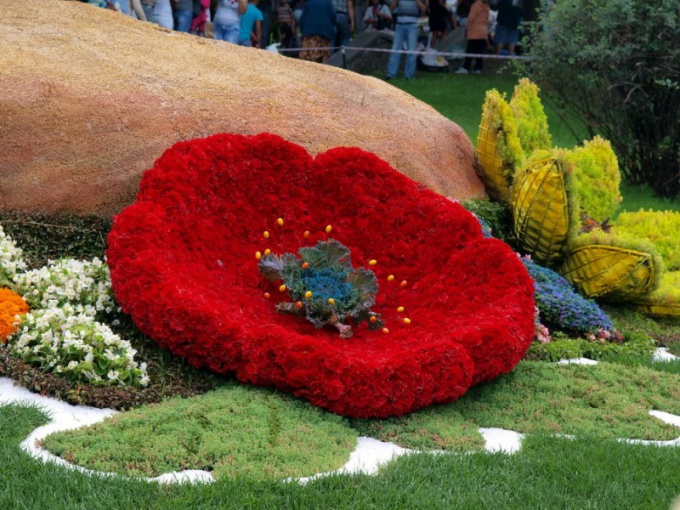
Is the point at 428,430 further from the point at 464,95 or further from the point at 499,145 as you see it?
the point at 464,95

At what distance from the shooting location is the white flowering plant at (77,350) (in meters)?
4.42

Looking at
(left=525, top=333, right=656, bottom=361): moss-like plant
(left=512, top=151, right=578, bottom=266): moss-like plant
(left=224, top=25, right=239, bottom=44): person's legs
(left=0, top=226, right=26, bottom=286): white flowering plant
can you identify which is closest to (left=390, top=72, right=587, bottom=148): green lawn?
(left=224, top=25, right=239, bottom=44): person's legs

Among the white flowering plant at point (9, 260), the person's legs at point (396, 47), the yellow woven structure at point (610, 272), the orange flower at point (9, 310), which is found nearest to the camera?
the orange flower at point (9, 310)

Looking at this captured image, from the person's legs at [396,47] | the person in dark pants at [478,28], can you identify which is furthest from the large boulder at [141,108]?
the person in dark pants at [478,28]

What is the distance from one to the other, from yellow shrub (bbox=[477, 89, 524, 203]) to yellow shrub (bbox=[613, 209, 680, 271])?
0.93 metres

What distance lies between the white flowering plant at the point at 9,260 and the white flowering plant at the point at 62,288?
1.8 inches

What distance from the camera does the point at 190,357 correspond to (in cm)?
463

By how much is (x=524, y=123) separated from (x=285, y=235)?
2678mm

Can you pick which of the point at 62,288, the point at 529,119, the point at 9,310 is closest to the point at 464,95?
the point at 529,119

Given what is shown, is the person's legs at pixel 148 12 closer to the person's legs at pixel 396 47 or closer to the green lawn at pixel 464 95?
the green lawn at pixel 464 95

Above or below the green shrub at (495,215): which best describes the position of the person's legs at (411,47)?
below

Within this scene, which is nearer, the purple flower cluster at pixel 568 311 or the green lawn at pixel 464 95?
the purple flower cluster at pixel 568 311

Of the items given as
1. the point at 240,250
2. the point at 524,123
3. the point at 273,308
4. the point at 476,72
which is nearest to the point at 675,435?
the point at 273,308

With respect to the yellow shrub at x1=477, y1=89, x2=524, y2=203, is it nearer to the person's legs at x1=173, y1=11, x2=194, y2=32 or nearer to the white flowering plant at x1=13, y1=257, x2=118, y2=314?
the white flowering plant at x1=13, y1=257, x2=118, y2=314
